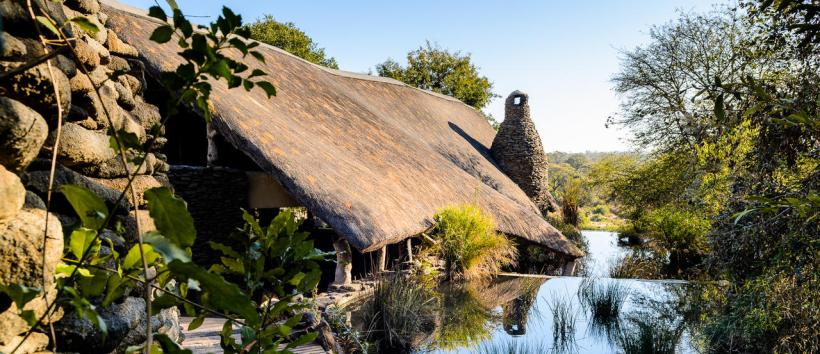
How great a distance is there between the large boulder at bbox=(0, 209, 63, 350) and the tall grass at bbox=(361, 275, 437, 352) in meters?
4.49

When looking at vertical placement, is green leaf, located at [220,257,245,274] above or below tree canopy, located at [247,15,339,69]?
below

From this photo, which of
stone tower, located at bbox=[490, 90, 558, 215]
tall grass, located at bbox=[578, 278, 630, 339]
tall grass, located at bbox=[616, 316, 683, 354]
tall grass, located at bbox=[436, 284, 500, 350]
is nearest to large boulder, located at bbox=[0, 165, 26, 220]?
tall grass, located at bbox=[436, 284, 500, 350]

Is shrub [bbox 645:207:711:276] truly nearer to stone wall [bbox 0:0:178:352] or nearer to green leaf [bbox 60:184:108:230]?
stone wall [bbox 0:0:178:352]

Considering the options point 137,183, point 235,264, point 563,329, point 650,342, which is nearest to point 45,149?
point 235,264

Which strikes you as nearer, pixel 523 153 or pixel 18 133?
pixel 18 133

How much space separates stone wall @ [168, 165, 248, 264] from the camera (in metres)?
7.58

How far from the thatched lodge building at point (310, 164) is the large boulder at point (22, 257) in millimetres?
4757

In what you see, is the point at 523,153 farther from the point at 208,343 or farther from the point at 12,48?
the point at 12,48

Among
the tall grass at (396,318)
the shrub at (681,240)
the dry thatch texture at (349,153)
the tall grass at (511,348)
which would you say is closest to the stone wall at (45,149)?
the tall grass at (511,348)

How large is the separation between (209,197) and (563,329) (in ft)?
15.6

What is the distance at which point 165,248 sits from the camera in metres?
0.74

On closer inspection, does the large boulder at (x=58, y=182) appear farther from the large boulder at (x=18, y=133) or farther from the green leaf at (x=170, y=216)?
the green leaf at (x=170, y=216)

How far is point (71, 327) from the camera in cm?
140

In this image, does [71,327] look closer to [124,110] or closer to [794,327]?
[124,110]
